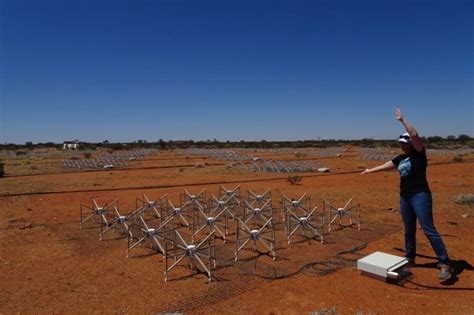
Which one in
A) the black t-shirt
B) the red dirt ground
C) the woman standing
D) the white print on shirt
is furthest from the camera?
the white print on shirt

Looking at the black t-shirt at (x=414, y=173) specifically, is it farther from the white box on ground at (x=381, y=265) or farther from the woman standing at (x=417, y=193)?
the white box on ground at (x=381, y=265)

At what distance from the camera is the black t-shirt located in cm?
634

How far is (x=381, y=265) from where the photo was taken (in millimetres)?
6465

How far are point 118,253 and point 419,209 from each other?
6.60 meters

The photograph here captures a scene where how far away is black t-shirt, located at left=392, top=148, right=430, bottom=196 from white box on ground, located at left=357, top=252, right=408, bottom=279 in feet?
4.16

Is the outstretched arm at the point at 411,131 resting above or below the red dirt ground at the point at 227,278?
above

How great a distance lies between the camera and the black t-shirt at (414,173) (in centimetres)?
634

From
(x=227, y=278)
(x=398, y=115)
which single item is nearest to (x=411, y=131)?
(x=398, y=115)

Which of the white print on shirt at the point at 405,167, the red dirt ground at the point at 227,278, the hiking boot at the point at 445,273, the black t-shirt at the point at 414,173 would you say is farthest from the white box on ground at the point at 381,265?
the white print on shirt at the point at 405,167

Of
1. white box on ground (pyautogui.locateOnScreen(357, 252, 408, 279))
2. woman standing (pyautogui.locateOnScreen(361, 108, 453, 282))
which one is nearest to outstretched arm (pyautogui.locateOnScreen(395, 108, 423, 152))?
woman standing (pyautogui.locateOnScreen(361, 108, 453, 282))

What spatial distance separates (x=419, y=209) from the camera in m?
6.29

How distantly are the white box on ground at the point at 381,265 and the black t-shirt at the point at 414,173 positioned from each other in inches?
49.9

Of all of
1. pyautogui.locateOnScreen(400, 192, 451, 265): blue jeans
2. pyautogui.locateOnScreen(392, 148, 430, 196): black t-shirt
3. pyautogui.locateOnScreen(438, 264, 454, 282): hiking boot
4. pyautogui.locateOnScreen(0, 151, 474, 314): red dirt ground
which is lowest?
pyautogui.locateOnScreen(0, 151, 474, 314): red dirt ground

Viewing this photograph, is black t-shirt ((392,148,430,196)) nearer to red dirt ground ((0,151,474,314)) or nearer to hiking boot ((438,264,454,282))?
hiking boot ((438,264,454,282))
